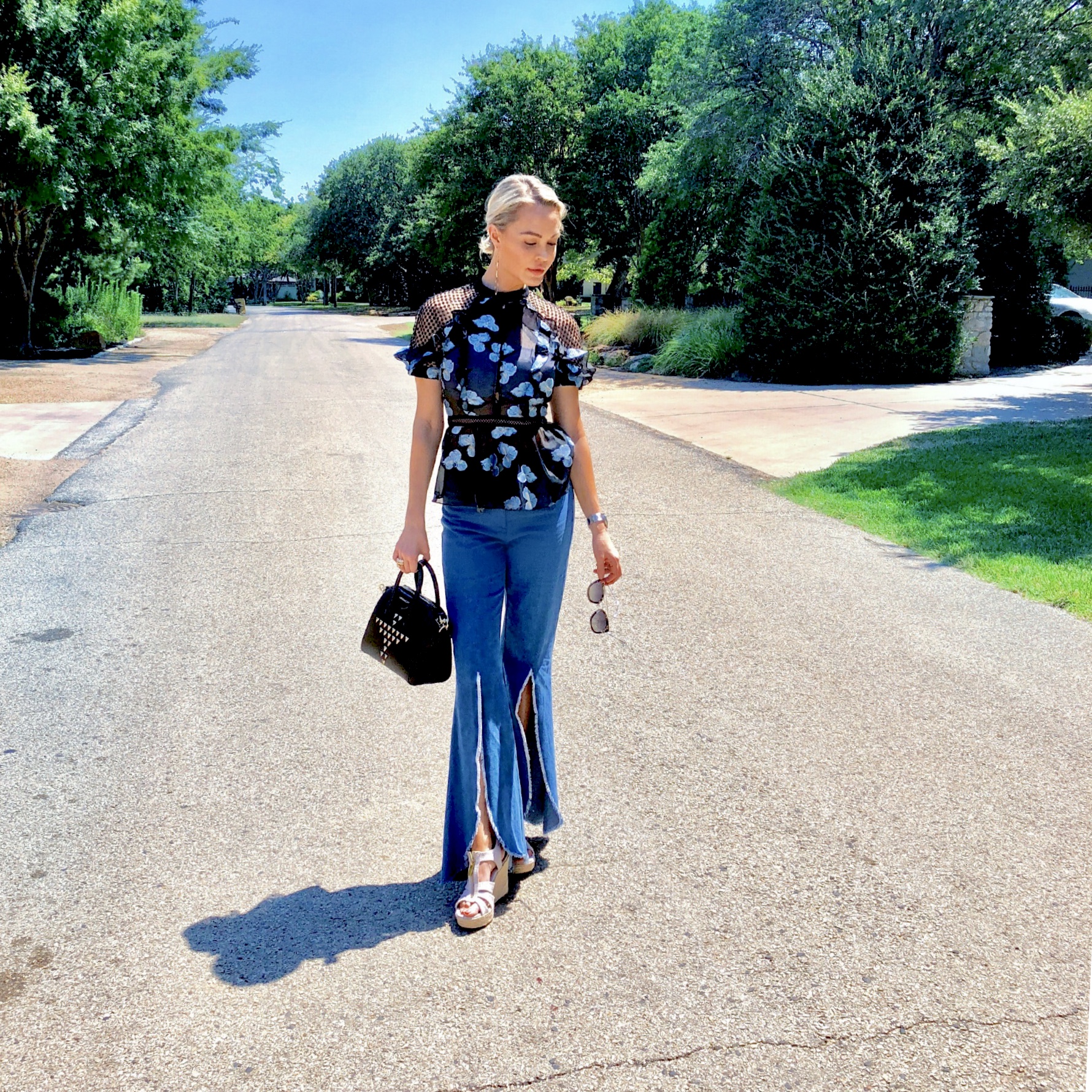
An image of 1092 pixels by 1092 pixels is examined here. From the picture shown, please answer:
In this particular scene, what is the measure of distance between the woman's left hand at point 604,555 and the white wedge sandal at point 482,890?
0.85 metres

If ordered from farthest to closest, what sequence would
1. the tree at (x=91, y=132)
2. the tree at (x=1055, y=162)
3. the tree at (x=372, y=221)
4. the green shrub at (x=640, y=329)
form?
1. the tree at (x=372, y=221)
2. the green shrub at (x=640, y=329)
3. the tree at (x=91, y=132)
4. the tree at (x=1055, y=162)

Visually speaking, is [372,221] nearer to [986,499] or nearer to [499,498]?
[986,499]

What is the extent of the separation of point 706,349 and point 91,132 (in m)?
13.4

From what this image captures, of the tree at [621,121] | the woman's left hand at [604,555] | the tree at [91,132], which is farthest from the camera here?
the tree at [621,121]

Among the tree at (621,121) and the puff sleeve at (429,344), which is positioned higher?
the tree at (621,121)

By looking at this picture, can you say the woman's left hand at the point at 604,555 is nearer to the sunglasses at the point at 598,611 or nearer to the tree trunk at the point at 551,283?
the sunglasses at the point at 598,611

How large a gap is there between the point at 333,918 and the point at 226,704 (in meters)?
1.75

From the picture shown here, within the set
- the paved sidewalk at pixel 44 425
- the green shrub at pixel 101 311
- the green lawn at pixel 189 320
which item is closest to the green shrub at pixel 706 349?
the paved sidewalk at pixel 44 425

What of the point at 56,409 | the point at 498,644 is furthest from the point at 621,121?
the point at 498,644

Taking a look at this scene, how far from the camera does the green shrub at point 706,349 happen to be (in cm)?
1919

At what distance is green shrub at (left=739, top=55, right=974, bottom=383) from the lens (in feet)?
55.0

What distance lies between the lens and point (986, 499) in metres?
8.28

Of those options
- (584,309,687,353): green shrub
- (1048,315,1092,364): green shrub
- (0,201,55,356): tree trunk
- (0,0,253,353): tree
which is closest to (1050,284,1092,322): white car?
(1048,315,1092,364): green shrub

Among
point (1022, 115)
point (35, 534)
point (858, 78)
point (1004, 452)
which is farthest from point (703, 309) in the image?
point (35, 534)
